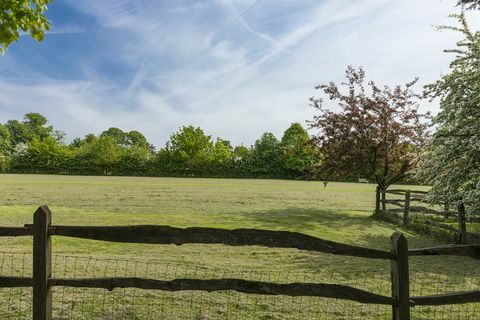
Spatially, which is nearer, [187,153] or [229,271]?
[229,271]

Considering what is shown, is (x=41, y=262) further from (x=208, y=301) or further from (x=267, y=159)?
(x=267, y=159)

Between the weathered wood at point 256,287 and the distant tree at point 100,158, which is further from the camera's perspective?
the distant tree at point 100,158

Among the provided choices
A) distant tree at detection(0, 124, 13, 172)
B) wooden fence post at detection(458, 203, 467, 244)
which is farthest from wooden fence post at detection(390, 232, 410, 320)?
distant tree at detection(0, 124, 13, 172)

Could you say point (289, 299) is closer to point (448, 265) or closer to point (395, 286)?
point (395, 286)

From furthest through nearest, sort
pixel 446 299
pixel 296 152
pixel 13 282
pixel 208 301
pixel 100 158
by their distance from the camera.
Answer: pixel 100 158 → pixel 296 152 → pixel 208 301 → pixel 13 282 → pixel 446 299

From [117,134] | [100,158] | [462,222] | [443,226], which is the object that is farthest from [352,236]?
[117,134]

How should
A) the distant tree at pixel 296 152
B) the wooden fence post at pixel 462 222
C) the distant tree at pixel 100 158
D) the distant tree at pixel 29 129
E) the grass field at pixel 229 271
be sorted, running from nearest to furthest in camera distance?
1. the grass field at pixel 229 271
2. the wooden fence post at pixel 462 222
3. the distant tree at pixel 296 152
4. the distant tree at pixel 100 158
5. the distant tree at pixel 29 129

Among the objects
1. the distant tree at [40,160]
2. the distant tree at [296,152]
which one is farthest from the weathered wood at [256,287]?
the distant tree at [40,160]

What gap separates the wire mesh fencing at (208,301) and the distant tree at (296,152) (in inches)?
2502

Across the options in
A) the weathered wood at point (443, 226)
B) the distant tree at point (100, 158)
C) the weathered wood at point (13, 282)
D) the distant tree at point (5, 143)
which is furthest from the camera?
the distant tree at point (5, 143)

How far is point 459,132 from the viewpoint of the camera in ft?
35.3

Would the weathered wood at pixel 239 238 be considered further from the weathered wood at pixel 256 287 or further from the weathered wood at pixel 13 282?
the weathered wood at pixel 13 282

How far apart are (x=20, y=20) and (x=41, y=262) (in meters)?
4.82

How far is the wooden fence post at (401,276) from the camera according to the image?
13.1 feet
